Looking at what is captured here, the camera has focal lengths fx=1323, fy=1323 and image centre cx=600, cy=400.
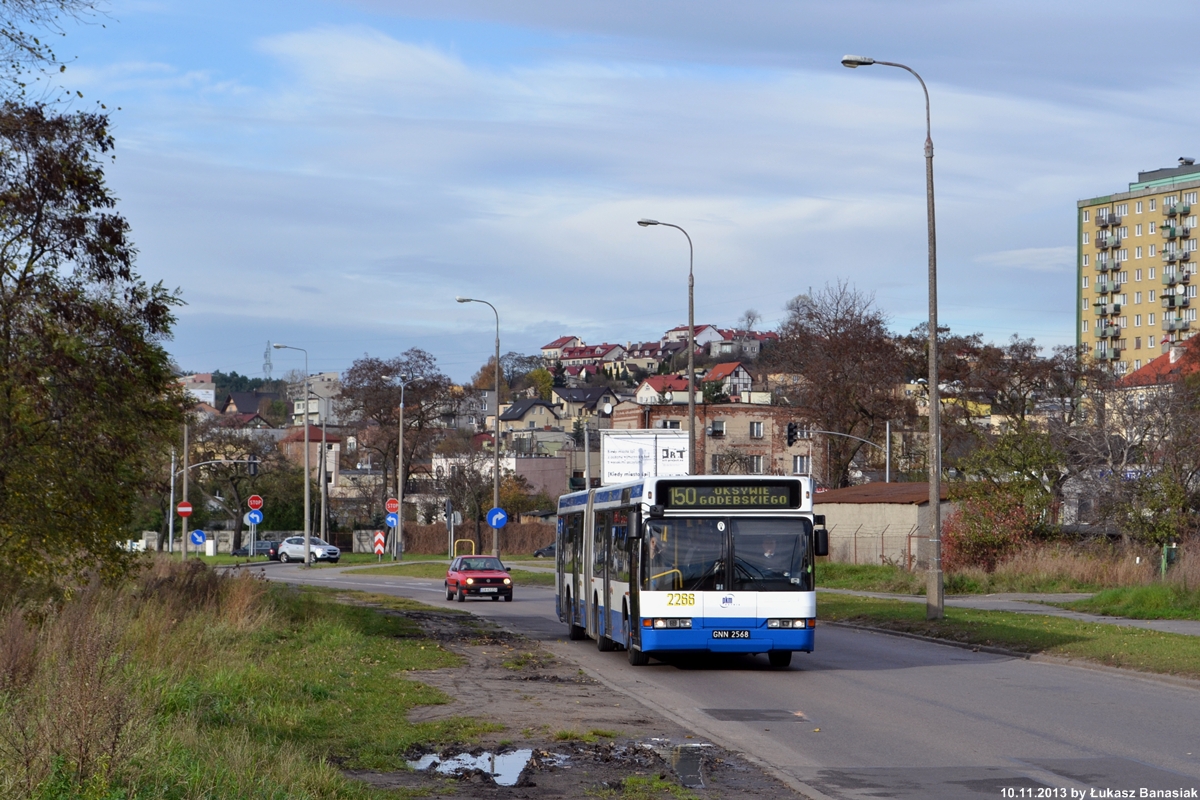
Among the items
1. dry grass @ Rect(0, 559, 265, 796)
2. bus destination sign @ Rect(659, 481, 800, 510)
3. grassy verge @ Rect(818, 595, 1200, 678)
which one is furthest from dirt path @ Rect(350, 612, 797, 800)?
grassy verge @ Rect(818, 595, 1200, 678)

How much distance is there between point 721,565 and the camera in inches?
731

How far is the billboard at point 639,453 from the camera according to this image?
35531mm

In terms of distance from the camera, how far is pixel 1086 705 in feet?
47.2

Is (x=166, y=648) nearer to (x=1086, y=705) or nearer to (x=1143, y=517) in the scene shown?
(x=1086, y=705)

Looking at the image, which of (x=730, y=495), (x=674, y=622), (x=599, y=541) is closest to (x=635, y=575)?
(x=674, y=622)

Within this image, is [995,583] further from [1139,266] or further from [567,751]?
[1139,266]

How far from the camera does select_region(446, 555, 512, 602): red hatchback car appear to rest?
130ft

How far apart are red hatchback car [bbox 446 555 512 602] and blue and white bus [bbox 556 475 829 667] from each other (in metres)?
20.7

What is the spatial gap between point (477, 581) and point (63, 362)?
2298cm

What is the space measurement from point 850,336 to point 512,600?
3161 centimetres

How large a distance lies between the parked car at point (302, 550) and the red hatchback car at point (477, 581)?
33335mm

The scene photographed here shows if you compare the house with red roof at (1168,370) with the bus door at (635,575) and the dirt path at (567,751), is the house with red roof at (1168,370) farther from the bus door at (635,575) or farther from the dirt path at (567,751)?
the dirt path at (567,751)

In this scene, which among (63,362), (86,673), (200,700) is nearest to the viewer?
(86,673)

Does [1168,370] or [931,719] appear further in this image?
[1168,370]
